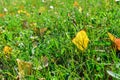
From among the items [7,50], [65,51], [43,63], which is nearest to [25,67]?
[43,63]

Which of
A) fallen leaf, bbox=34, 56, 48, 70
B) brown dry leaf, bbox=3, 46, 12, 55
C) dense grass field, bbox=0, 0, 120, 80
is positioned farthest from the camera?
brown dry leaf, bbox=3, 46, 12, 55

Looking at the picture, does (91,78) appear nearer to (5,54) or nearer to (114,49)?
(114,49)

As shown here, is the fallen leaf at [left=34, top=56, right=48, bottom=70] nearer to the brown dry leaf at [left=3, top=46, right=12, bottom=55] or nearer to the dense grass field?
the dense grass field

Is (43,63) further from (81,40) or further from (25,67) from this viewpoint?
(81,40)

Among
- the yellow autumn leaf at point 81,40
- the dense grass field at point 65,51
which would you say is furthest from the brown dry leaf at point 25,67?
the yellow autumn leaf at point 81,40

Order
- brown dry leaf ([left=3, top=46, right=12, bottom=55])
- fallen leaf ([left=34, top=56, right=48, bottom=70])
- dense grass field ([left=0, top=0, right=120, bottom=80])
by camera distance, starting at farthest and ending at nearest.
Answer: brown dry leaf ([left=3, top=46, right=12, bottom=55]) < fallen leaf ([left=34, top=56, right=48, bottom=70]) < dense grass field ([left=0, top=0, right=120, bottom=80])

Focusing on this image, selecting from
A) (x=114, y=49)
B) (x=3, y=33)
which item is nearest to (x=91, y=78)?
(x=114, y=49)

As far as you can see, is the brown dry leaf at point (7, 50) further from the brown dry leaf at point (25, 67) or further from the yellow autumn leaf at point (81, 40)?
the yellow autumn leaf at point (81, 40)

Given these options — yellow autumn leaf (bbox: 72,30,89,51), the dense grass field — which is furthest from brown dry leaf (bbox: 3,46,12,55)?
yellow autumn leaf (bbox: 72,30,89,51)

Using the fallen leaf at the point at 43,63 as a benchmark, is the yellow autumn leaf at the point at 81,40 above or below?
above
